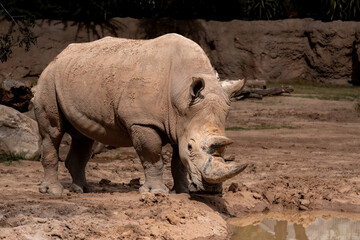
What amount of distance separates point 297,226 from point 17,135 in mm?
4402

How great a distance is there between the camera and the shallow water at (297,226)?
6.36m

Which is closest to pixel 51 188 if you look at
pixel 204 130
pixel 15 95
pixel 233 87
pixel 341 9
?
pixel 204 130

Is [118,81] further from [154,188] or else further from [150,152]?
[154,188]

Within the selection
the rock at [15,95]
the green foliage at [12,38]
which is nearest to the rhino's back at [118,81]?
the rock at [15,95]

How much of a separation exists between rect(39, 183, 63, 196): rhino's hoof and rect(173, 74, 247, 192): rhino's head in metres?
1.77

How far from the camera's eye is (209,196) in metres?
6.46

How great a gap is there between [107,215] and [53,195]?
1593 mm

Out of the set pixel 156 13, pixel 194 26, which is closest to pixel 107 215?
pixel 194 26

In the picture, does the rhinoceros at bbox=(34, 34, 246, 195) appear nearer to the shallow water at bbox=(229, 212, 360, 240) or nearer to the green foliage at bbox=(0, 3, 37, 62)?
the shallow water at bbox=(229, 212, 360, 240)

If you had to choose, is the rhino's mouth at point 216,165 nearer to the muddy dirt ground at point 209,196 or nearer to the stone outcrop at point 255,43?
the muddy dirt ground at point 209,196

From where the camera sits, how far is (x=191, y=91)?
5.98 m

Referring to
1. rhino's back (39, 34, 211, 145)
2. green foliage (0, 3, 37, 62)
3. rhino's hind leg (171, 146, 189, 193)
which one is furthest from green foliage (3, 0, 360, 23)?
rhino's hind leg (171, 146, 189, 193)

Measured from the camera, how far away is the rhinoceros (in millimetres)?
5988

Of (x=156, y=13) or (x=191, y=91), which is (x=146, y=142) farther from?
(x=156, y=13)
